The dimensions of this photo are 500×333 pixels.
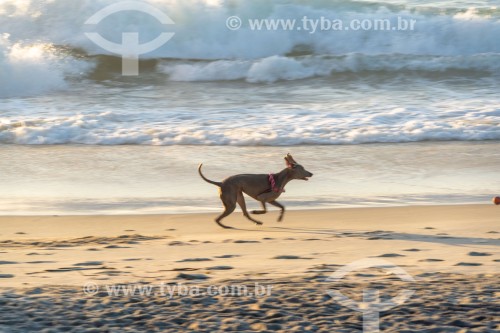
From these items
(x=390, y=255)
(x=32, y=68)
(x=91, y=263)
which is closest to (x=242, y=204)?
(x=390, y=255)

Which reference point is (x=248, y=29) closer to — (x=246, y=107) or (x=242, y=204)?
(x=246, y=107)

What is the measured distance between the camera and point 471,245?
7.24 m

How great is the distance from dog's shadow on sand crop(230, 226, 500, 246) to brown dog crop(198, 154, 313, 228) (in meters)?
0.22

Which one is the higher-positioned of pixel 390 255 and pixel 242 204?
pixel 242 204

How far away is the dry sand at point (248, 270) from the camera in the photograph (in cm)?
507

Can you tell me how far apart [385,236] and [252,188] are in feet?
4.30

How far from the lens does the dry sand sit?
507 cm

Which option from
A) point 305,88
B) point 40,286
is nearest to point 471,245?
point 40,286

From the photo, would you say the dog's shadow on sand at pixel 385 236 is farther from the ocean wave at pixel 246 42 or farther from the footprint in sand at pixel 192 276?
the ocean wave at pixel 246 42

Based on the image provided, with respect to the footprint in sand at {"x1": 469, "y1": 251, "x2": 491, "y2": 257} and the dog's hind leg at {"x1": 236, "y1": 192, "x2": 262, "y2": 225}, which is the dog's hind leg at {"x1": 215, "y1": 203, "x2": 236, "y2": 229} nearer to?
the dog's hind leg at {"x1": 236, "y1": 192, "x2": 262, "y2": 225}

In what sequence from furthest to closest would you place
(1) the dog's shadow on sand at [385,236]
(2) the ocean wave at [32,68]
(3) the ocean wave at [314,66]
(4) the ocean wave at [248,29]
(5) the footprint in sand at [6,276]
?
(4) the ocean wave at [248,29], (3) the ocean wave at [314,66], (2) the ocean wave at [32,68], (1) the dog's shadow on sand at [385,236], (5) the footprint in sand at [6,276]

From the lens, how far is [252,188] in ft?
27.5

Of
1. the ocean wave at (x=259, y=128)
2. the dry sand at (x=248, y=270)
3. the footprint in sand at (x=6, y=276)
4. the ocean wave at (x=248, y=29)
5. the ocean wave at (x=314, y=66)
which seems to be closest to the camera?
the dry sand at (x=248, y=270)

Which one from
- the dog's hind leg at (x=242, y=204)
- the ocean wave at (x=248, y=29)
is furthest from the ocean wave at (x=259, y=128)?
the ocean wave at (x=248, y=29)
